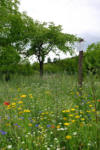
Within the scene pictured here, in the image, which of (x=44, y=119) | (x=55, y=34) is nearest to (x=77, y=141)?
(x=44, y=119)

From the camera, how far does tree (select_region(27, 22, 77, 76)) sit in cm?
2164

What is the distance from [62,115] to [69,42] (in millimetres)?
19059

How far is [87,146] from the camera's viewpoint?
280 cm

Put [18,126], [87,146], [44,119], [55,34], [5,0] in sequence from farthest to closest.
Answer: [55,34]
[5,0]
[44,119]
[18,126]
[87,146]

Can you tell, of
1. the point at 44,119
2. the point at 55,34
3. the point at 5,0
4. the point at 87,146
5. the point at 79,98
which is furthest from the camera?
the point at 55,34

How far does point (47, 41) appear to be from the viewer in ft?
72.7

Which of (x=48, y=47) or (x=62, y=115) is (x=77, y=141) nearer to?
(x=62, y=115)

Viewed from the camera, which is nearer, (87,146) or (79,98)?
(87,146)

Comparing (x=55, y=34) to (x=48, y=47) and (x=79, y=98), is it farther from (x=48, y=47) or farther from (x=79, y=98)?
(x=79, y=98)

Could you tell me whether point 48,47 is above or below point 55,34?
below

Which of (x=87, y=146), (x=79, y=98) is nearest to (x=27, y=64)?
(x=79, y=98)

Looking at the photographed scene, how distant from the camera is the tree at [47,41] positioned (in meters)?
21.6

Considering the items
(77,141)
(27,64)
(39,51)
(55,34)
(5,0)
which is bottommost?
(77,141)

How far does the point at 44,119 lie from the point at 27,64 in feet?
65.8
